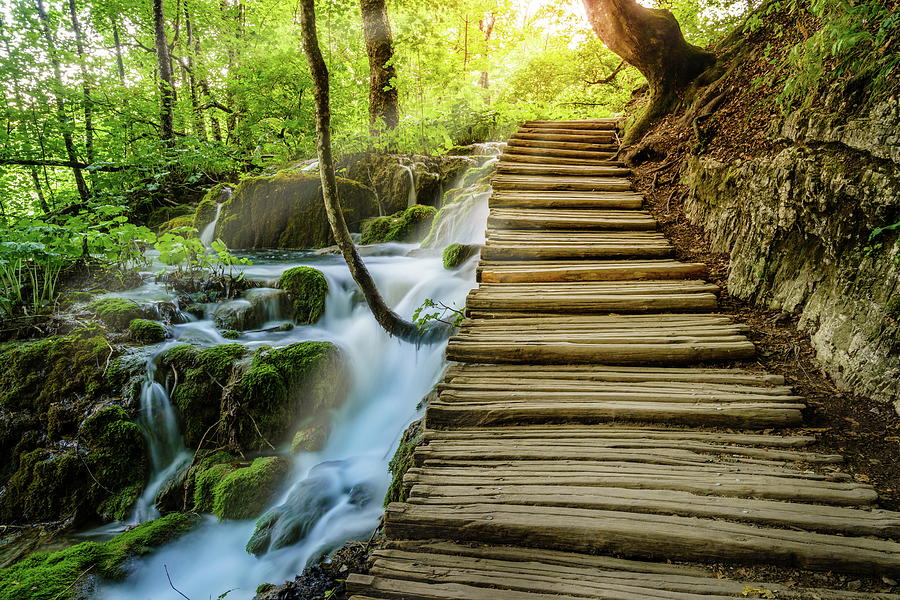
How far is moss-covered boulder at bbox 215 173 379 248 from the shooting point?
29.8 feet

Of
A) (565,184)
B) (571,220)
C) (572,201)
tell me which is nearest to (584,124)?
(565,184)

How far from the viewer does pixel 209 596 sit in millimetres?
3516

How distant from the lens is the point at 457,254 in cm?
679

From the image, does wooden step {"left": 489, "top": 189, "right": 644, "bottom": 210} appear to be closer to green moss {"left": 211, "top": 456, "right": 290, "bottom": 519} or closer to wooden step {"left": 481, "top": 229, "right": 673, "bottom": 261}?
wooden step {"left": 481, "top": 229, "right": 673, "bottom": 261}

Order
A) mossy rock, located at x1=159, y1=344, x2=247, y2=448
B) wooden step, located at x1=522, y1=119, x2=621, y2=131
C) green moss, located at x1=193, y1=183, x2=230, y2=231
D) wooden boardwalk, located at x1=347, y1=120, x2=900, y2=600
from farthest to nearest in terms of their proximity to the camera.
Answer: green moss, located at x1=193, y1=183, x2=230, y2=231, wooden step, located at x1=522, y1=119, x2=621, y2=131, mossy rock, located at x1=159, y1=344, x2=247, y2=448, wooden boardwalk, located at x1=347, y1=120, x2=900, y2=600

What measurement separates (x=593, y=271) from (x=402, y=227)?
5277mm

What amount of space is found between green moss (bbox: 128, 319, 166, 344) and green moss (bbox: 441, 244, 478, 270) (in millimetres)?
3942

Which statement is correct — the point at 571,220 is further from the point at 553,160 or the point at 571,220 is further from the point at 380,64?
the point at 380,64

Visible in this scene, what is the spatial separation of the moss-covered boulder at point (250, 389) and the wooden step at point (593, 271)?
229 cm

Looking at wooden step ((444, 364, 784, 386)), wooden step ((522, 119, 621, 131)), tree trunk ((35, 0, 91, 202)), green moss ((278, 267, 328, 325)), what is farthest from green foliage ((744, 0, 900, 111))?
tree trunk ((35, 0, 91, 202))

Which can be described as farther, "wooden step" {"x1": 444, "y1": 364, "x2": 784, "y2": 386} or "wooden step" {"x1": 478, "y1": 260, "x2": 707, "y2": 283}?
"wooden step" {"x1": 478, "y1": 260, "x2": 707, "y2": 283}

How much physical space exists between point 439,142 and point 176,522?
9491 millimetres

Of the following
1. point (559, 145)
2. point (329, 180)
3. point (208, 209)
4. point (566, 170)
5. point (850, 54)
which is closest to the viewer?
point (850, 54)

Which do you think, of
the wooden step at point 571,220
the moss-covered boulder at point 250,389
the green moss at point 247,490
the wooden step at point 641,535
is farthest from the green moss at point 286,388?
the wooden step at point 641,535
